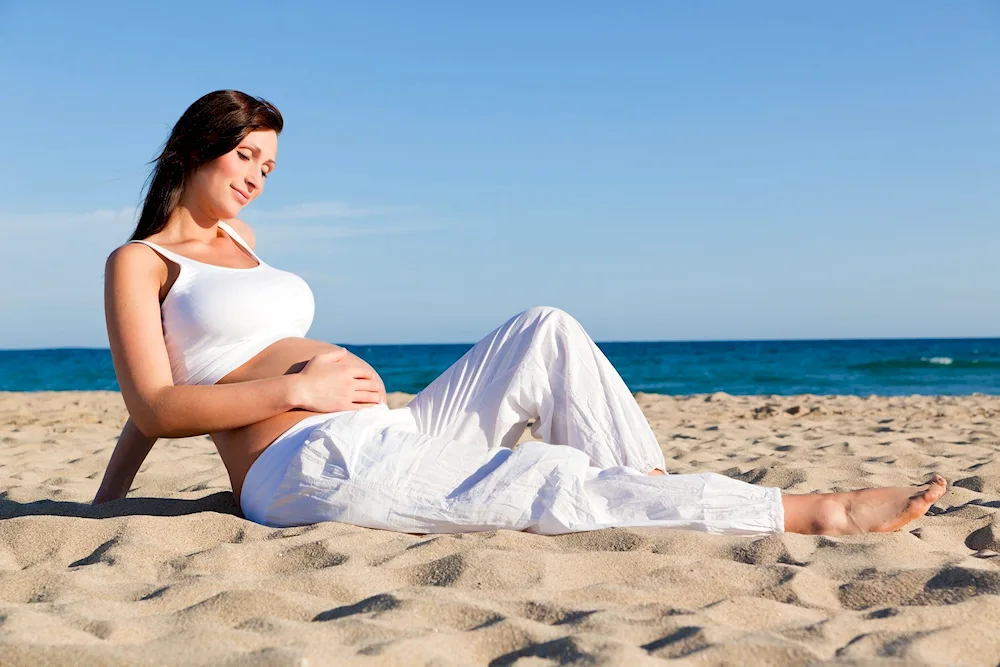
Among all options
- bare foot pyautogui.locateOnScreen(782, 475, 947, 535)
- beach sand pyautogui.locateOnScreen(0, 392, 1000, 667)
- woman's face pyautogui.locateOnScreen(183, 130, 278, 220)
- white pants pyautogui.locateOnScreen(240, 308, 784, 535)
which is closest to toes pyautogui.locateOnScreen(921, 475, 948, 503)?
bare foot pyautogui.locateOnScreen(782, 475, 947, 535)

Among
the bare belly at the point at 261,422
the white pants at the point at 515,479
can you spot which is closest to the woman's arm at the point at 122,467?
the bare belly at the point at 261,422

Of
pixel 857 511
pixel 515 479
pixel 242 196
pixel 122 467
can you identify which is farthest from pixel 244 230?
pixel 857 511

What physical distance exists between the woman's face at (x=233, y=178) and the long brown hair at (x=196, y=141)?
0.02m

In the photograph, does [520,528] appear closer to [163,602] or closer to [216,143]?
[163,602]

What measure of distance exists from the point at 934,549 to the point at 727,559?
59cm

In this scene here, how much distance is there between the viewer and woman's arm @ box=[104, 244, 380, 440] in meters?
2.38

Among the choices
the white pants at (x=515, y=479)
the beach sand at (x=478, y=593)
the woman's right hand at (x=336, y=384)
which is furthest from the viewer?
the woman's right hand at (x=336, y=384)

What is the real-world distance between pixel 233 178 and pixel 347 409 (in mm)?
840

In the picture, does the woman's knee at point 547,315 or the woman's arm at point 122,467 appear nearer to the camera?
the woman's knee at point 547,315

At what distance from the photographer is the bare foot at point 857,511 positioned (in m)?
2.34

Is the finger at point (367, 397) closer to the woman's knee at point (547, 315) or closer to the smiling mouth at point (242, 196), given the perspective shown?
the woman's knee at point (547, 315)

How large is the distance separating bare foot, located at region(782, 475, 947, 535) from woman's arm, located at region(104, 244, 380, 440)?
4.30 feet

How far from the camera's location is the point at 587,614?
1703 millimetres

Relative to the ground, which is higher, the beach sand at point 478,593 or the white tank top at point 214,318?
the white tank top at point 214,318
